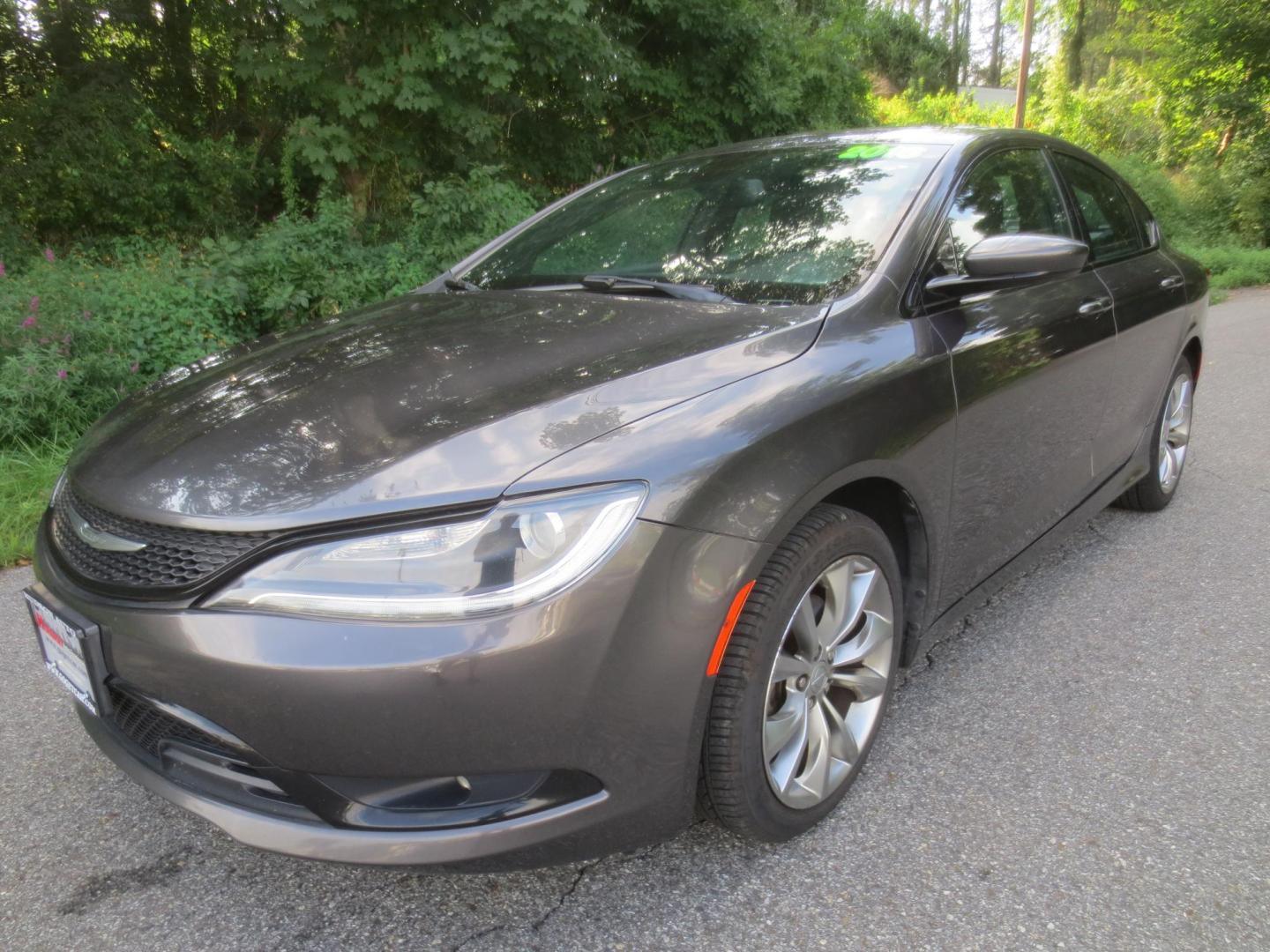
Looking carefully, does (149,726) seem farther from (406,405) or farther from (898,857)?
(898,857)

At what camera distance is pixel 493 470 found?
159cm

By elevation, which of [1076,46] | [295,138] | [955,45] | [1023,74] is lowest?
[295,138]

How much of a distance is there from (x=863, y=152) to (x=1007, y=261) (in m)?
0.65

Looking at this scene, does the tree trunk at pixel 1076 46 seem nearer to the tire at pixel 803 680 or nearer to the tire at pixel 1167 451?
the tire at pixel 1167 451

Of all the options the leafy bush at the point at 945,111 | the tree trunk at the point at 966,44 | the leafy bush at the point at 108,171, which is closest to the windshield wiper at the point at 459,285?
the leafy bush at the point at 108,171

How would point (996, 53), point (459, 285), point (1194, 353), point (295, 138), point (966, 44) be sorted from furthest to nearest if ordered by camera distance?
point (996, 53), point (966, 44), point (295, 138), point (1194, 353), point (459, 285)

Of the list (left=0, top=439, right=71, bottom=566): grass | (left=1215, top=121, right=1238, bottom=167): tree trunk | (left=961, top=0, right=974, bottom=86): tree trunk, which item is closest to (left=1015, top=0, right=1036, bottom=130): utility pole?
(left=1215, top=121, right=1238, bottom=167): tree trunk

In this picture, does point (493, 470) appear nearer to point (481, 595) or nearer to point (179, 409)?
point (481, 595)

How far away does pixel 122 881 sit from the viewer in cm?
196

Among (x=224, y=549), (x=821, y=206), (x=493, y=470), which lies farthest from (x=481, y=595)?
(x=821, y=206)

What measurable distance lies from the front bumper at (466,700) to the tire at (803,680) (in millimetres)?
119

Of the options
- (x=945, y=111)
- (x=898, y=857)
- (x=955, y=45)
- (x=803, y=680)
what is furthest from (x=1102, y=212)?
(x=955, y=45)

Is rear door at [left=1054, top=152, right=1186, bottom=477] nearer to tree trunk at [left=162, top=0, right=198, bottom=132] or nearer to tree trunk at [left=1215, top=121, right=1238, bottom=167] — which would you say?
tree trunk at [left=162, top=0, right=198, bottom=132]

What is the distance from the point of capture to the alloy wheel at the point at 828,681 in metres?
1.93
